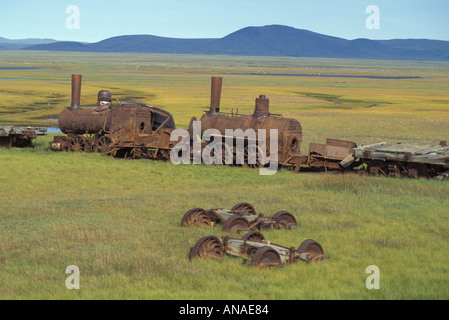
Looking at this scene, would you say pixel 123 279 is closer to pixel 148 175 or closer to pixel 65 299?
pixel 65 299

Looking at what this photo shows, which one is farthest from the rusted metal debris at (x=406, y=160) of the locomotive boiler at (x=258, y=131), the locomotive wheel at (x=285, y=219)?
the locomotive wheel at (x=285, y=219)

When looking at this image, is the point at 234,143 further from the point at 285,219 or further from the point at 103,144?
the point at 285,219

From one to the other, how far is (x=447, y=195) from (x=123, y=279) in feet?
41.6

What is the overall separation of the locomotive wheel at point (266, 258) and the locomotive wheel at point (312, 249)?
2.05 feet

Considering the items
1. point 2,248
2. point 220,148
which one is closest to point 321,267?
point 2,248

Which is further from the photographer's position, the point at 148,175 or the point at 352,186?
the point at 148,175

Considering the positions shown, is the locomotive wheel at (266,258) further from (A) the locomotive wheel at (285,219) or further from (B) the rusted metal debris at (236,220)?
(A) the locomotive wheel at (285,219)

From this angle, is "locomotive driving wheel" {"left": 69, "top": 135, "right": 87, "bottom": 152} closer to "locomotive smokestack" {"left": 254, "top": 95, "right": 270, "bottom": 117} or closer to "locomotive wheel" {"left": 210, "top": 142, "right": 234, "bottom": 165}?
"locomotive wheel" {"left": 210, "top": 142, "right": 234, "bottom": 165}

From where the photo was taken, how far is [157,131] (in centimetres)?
2930

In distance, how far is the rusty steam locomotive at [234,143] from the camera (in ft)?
73.4

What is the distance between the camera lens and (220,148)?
27.7 meters

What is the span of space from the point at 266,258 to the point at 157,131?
19392 mm

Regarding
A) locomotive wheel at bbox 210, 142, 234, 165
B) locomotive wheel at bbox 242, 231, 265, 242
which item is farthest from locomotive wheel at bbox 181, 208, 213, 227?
locomotive wheel at bbox 210, 142, 234, 165
